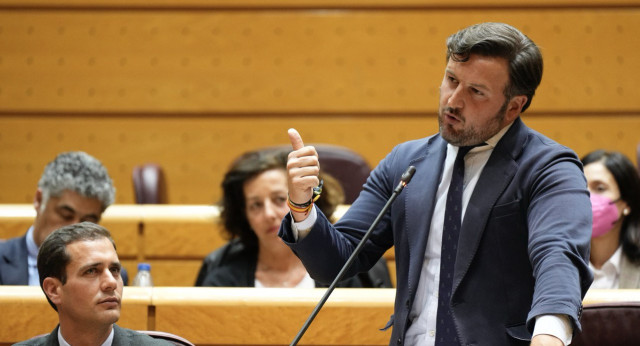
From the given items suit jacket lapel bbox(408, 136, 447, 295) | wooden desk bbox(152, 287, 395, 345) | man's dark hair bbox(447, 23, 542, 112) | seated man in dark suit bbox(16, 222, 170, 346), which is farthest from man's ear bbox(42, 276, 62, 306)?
man's dark hair bbox(447, 23, 542, 112)

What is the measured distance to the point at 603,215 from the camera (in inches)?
92.3

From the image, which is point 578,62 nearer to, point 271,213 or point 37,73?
point 271,213

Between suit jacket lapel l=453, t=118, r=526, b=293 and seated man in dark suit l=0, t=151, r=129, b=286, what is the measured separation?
139 centimetres

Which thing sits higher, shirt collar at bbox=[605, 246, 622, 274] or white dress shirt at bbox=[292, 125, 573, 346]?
white dress shirt at bbox=[292, 125, 573, 346]

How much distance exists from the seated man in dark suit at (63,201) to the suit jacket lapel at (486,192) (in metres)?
1.39

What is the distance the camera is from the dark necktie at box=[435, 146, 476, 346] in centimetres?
109

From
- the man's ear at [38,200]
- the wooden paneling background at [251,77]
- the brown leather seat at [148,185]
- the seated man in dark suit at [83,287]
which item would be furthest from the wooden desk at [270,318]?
the wooden paneling background at [251,77]

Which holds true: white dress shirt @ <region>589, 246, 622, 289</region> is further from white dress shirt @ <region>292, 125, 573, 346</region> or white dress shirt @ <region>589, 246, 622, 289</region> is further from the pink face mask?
white dress shirt @ <region>292, 125, 573, 346</region>

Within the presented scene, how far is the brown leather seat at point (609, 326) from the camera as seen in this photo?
1.29 metres

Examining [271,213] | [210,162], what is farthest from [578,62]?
[271,213]

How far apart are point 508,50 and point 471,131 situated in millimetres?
115

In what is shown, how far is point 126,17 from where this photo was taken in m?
3.51

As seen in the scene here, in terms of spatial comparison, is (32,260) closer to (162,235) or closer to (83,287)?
(162,235)

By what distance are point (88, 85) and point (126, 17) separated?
32 cm
